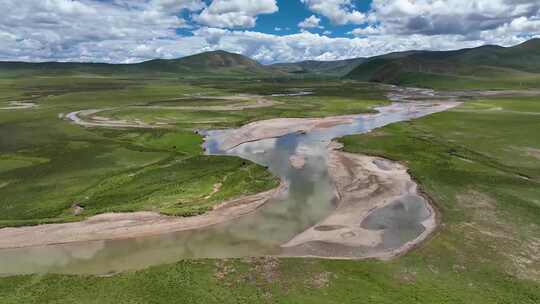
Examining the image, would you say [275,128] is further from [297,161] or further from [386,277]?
[386,277]

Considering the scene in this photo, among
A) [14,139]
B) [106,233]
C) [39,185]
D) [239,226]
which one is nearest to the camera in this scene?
[106,233]

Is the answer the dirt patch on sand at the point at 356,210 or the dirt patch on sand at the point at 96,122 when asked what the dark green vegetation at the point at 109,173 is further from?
the dirt patch on sand at the point at 356,210

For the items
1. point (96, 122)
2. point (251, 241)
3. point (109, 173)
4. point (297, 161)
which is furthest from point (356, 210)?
point (96, 122)

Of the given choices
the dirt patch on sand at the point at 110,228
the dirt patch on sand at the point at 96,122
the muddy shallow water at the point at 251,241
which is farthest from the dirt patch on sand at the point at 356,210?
the dirt patch on sand at the point at 96,122

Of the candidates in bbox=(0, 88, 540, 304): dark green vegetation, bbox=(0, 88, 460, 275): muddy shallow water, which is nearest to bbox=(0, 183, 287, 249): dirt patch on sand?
bbox=(0, 88, 460, 275): muddy shallow water

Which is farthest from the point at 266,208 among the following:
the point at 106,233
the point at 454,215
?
the point at 454,215

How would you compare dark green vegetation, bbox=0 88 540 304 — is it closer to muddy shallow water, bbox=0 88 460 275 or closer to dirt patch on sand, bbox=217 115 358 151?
muddy shallow water, bbox=0 88 460 275

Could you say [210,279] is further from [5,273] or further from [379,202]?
[379,202]
